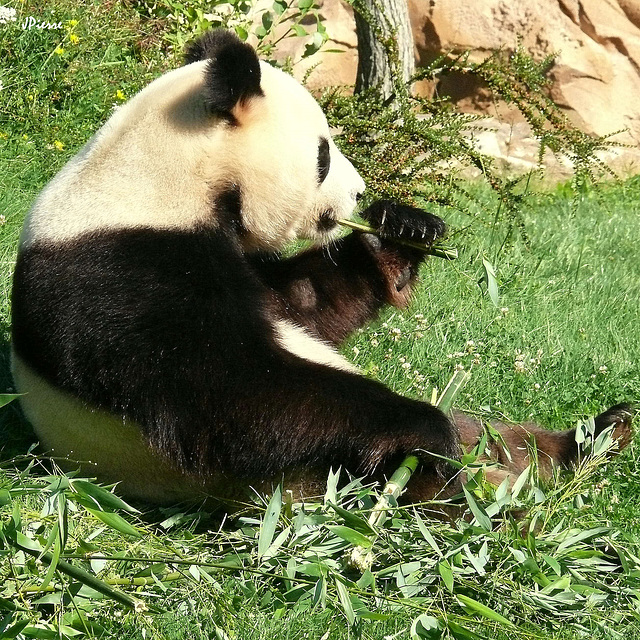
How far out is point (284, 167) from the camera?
3.36 meters

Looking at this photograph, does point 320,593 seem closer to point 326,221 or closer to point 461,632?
point 461,632

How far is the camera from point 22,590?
2441 millimetres

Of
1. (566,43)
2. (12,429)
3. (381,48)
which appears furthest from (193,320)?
(566,43)

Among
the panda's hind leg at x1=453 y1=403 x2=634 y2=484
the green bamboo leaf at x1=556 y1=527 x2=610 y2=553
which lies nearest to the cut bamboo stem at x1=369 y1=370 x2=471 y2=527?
the green bamboo leaf at x1=556 y1=527 x2=610 y2=553

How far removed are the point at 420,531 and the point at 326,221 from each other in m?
1.37

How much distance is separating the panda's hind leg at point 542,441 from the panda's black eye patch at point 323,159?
3.66 ft

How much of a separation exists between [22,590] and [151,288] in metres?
0.98

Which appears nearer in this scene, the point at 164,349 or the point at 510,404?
the point at 164,349

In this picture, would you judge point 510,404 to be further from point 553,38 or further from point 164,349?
point 553,38

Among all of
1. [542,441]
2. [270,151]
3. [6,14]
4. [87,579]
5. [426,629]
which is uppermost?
[270,151]

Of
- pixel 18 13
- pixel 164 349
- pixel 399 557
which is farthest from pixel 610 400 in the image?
pixel 18 13

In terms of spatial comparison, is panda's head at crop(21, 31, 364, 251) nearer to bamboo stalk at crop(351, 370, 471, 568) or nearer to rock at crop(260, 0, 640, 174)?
bamboo stalk at crop(351, 370, 471, 568)

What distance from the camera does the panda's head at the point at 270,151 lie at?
3113mm

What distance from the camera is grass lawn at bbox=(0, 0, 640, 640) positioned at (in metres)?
2.54
